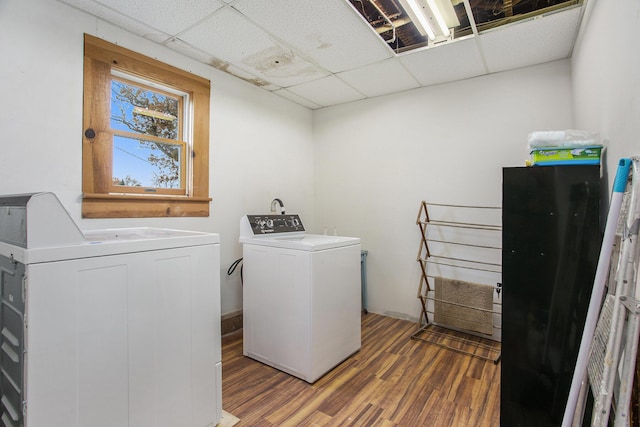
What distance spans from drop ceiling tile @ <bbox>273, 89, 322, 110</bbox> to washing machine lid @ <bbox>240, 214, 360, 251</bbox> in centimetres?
146

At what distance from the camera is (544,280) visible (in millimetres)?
1587

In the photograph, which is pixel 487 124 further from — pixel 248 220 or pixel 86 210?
pixel 86 210

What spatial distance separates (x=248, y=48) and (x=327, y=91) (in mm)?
1154

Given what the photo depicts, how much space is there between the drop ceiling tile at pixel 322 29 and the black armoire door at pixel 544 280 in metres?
1.46

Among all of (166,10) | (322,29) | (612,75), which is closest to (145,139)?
(166,10)

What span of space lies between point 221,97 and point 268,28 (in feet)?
3.08

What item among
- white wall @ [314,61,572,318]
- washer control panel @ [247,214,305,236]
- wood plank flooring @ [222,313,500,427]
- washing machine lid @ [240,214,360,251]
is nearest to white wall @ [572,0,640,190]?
white wall @ [314,61,572,318]

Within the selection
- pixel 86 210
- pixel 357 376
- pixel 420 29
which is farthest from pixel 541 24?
pixel 86 210

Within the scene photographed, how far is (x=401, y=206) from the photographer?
135 inches

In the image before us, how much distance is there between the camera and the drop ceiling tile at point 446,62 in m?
2.50

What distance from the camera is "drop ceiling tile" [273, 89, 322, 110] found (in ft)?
11.4

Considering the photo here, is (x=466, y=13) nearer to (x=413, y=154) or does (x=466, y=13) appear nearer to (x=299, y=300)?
(x=413, y=154)

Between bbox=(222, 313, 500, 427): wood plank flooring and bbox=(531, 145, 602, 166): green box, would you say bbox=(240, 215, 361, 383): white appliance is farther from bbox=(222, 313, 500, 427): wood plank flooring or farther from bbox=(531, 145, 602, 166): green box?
bbox=(531, 145, 602, 166): green box

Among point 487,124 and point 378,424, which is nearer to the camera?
point 378,424
